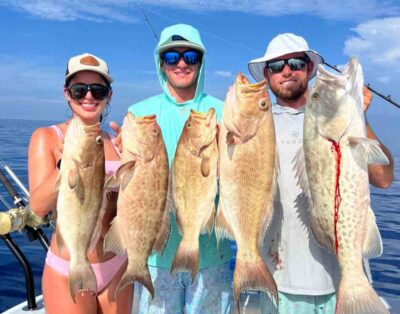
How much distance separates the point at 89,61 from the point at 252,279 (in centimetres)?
235

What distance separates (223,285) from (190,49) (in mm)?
2355

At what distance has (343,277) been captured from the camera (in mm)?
3090

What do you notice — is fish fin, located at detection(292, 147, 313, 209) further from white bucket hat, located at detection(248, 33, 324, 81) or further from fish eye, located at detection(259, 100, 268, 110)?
white bucket hat, located at detection(248, 33, 324, 81)

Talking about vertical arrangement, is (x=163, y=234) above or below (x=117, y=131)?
below

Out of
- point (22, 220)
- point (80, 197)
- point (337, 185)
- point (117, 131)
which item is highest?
point (117, 131)

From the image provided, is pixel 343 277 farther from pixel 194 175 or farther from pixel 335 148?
pixel 194 175

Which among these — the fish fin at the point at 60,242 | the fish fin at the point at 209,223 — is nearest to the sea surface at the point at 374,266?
the fish fin at the point at 209,223

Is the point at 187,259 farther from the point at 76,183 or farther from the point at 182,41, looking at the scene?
the point at 182,41

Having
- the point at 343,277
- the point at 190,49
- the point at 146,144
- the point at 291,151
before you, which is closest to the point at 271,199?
the point at 291,151

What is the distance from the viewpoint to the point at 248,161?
→ 3244 mm

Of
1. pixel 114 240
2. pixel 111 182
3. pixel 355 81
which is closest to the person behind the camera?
pixel 355 81

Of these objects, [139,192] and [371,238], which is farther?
[139,192]

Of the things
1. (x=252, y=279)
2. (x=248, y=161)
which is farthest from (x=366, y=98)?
(x=252, y=279)

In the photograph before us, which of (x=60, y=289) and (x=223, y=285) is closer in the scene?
(x=60, y=289)
